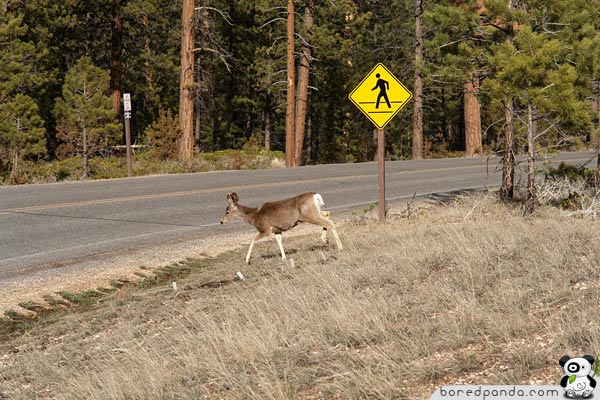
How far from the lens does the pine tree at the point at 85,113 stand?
29219mm

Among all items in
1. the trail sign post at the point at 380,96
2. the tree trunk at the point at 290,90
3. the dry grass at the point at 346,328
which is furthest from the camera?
the tree trunk at the point at 290,90

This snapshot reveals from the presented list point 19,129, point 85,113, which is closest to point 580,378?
point 85,113

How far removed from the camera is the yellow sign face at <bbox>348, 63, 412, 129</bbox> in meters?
12.5

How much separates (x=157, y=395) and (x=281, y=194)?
43.6 feet

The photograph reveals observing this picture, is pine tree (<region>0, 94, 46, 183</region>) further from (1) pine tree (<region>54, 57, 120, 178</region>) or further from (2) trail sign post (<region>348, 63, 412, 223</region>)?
(2) trail sign post (<region>348, 63, 412, 223</region>)

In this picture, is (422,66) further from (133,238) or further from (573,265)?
(573,265)

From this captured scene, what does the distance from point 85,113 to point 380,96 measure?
66.6 ft

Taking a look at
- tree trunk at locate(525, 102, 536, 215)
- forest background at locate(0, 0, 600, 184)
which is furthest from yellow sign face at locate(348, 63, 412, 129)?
tree trunk at locate(525, 102, 536, 215)

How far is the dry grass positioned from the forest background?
4.28 metres

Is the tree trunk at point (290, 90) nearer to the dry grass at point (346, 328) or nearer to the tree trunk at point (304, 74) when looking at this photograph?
the tree trunk at point (304, 74)

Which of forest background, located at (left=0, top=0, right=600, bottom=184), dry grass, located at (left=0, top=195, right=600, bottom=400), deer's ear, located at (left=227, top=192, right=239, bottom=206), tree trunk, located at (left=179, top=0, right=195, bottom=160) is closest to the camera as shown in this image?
dry grass, located at (left=0, top=195, right=600, bottom=400)

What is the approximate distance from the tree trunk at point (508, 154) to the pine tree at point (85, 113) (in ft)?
60.8

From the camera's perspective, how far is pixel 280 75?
1578 inches

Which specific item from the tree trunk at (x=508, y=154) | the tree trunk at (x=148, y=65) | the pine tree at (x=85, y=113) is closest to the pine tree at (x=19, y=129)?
the pine tree at (x=85, y=113)
